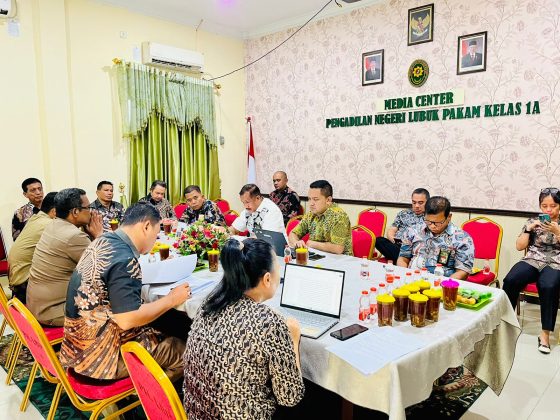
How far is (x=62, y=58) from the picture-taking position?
468cm

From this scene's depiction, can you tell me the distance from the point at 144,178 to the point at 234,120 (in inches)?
69.1

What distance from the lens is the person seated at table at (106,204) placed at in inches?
184

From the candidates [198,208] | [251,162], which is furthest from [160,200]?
[251,162]

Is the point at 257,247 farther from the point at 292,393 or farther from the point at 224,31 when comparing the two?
the point at 224,31

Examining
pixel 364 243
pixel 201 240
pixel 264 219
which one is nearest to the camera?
pixel 201 240

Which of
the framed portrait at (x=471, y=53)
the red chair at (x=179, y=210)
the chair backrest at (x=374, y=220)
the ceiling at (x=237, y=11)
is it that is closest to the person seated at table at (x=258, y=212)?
the chair backrest at (x=374, y=220)

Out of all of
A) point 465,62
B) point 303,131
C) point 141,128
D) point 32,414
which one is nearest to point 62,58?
point 141,128

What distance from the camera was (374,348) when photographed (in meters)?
1.55

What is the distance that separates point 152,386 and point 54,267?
134cm

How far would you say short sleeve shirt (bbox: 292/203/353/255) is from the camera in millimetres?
3067

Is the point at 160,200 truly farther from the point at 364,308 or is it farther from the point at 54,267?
the point at 364,308

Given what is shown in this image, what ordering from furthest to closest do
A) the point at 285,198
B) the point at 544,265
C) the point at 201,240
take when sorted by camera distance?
the point at 285,198 < the point at 544,265 < the point at 201,240

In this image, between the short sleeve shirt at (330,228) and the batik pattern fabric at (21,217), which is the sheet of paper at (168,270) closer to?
the short sleeve shirt at (330,228)

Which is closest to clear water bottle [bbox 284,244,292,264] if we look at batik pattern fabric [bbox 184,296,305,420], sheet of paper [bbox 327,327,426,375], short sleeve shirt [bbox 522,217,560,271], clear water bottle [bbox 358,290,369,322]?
clear water bottle [bbox 358,290,369,322]
